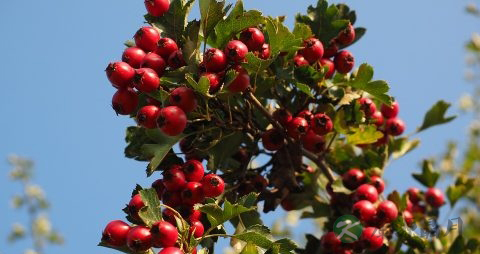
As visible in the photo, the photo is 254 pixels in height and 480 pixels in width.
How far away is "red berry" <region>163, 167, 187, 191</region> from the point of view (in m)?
2.66

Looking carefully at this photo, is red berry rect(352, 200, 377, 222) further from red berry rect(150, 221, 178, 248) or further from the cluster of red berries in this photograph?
red berry rect(150, 221, 178, 248)

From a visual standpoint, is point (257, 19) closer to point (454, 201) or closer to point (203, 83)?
point (203, 83)

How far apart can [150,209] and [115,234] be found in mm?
184

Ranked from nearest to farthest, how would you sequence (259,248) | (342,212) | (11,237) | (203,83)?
(203,83) < (259,248) < (342,212) < (11,237)

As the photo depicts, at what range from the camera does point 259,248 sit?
2689 millimetres

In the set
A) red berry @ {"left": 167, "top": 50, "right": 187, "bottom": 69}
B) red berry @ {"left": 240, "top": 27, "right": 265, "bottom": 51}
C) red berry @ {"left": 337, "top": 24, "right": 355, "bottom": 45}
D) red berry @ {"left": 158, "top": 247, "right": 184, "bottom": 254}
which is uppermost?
red berry @ {"left": 337, "top": 24, "right": 355, "bottom": 45}

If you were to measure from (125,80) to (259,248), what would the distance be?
95 cm

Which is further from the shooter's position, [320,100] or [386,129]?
[386,129]

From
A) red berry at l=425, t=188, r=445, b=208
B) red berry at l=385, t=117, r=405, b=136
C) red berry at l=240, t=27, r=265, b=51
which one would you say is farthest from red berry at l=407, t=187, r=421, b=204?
red berry at l=240, t=27, r=265, b=51

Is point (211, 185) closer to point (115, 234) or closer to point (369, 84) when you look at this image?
point (115, 234)

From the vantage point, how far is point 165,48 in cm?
280

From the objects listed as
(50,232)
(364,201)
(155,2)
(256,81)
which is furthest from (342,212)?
(50,232)

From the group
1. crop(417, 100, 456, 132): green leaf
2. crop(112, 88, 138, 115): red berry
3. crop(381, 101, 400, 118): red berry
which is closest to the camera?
crop(112, 88, 138, 115): red berry

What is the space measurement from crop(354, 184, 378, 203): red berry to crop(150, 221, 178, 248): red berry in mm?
1376
